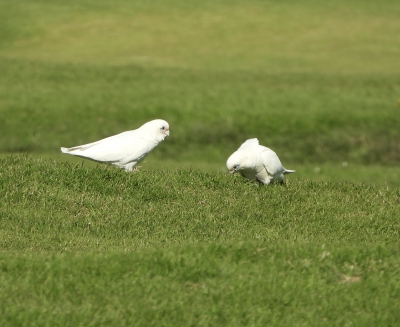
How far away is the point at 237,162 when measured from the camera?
808cm

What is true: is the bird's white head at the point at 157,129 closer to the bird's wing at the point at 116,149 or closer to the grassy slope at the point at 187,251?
the bird's wing at the point at 116,149

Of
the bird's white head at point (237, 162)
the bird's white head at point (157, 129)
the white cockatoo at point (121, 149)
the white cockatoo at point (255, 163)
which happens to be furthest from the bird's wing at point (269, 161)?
the white cockatoo at point (121, 149)

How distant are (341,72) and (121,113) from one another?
26.1ft

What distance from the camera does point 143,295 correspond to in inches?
214

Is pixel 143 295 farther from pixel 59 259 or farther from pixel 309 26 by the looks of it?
pixel 309 26

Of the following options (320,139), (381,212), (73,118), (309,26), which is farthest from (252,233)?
(309,26)

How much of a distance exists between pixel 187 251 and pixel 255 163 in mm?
2341

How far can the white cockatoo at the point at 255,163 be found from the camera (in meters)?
8.10

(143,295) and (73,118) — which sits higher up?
(143,295)

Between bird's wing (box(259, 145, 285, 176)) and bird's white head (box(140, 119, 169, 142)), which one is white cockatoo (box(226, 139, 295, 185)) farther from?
bird's white head (box(140, 119, 169, 142))

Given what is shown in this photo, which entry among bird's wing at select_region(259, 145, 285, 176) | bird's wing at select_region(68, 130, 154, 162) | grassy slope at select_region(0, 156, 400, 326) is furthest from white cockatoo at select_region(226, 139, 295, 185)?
bird's wing at select_region(68, 130, 154, 162)

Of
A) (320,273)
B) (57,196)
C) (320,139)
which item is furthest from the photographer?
(320,139)

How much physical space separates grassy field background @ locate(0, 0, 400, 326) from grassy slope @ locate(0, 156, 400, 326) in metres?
0.02

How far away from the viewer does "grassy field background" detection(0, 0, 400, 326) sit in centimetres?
554
